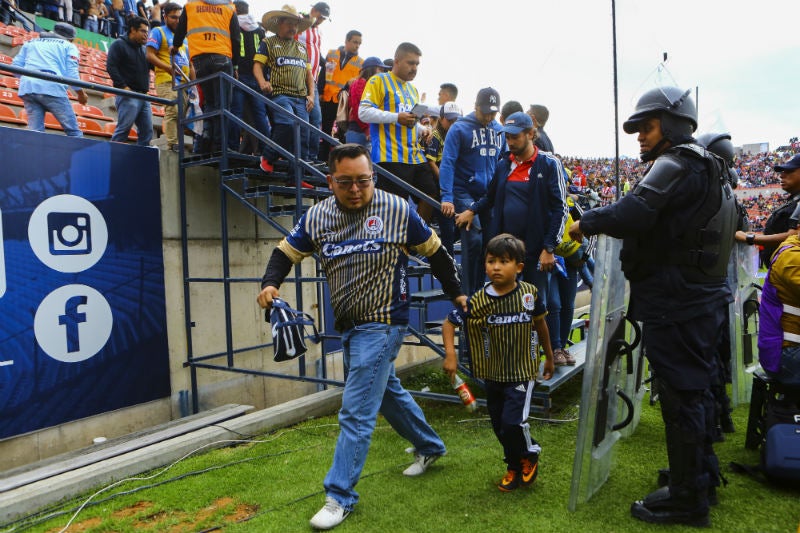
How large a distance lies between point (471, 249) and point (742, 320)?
8.18 ft

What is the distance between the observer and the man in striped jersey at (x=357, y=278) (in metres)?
2.99

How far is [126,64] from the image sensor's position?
6484 mm

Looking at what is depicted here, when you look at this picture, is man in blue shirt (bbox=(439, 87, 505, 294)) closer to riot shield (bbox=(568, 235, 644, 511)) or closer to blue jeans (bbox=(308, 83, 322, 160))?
riot shield (bbox=(568, 235, 644, 511))

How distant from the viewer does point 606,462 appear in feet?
10.8

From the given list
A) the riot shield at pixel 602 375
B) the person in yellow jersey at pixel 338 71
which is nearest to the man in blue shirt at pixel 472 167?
the riot shield at pixel 602 375

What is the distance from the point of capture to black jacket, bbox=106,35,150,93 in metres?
6.42

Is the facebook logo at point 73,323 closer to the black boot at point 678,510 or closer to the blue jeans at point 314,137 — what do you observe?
the blue jeans at point 314,137

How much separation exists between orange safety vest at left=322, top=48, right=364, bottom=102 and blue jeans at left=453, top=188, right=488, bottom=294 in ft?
12.0

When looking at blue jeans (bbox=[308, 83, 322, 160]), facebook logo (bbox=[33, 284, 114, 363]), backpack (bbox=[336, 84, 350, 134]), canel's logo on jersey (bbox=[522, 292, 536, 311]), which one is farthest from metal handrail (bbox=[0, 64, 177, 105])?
canel's logo on jersey (bbox=[522, 292, 536, 311])

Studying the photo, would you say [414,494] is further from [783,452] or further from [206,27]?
[206,27]

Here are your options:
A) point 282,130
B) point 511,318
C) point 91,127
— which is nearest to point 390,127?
point 282,130

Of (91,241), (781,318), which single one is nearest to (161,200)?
(91,241)

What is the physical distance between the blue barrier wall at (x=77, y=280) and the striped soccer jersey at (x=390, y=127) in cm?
222

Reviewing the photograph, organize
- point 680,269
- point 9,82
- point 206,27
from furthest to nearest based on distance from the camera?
point 9,82 → point 206,27 → point 680,269
